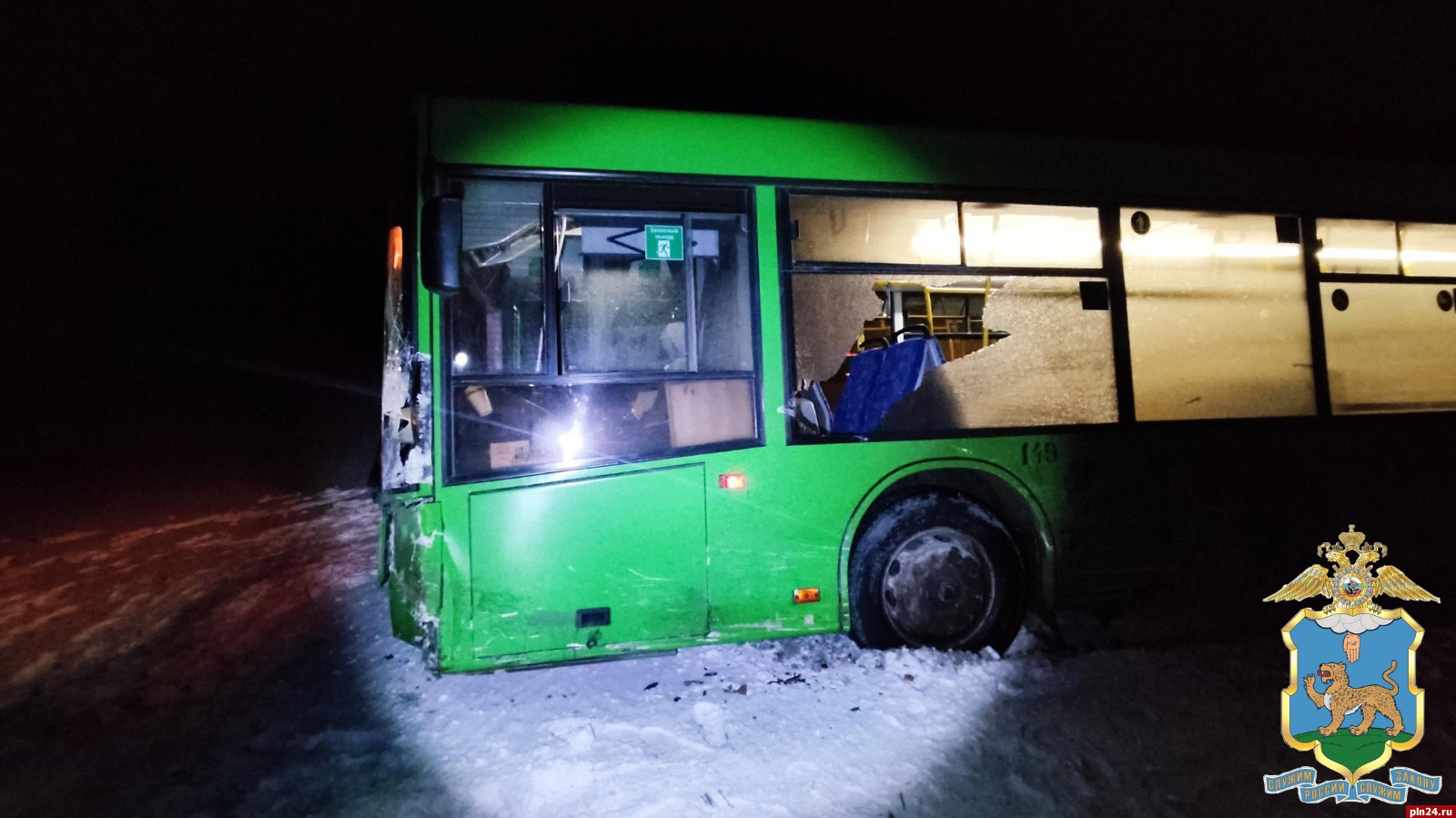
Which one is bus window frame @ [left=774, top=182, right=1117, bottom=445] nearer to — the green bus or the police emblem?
the green bus

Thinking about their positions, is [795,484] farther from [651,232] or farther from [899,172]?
[899,172]

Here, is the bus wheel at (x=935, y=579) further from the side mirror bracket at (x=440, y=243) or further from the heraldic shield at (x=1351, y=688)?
the side mirror bracket at (x=440, y=243)

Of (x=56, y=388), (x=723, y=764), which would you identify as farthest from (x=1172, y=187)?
(x=56, y=388)

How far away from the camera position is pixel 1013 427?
3.95 m

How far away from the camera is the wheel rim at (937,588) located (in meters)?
3.84

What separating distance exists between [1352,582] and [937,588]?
6.83 feet

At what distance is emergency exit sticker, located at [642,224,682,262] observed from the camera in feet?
11.5

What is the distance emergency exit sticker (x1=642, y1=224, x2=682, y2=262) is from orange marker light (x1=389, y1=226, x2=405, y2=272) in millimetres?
1309

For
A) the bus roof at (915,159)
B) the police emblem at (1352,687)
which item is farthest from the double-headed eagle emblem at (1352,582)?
the bus roof at (915,159)

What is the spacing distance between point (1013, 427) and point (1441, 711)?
8.22 feet

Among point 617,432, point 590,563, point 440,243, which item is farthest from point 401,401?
point 590,563

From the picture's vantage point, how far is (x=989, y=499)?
4.04 metres

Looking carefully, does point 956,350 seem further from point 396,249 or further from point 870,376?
point 396,249

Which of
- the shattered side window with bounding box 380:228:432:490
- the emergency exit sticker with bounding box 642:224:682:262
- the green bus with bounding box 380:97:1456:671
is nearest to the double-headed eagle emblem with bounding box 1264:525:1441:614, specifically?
the green bus with bounding box 380:97:1456:671
